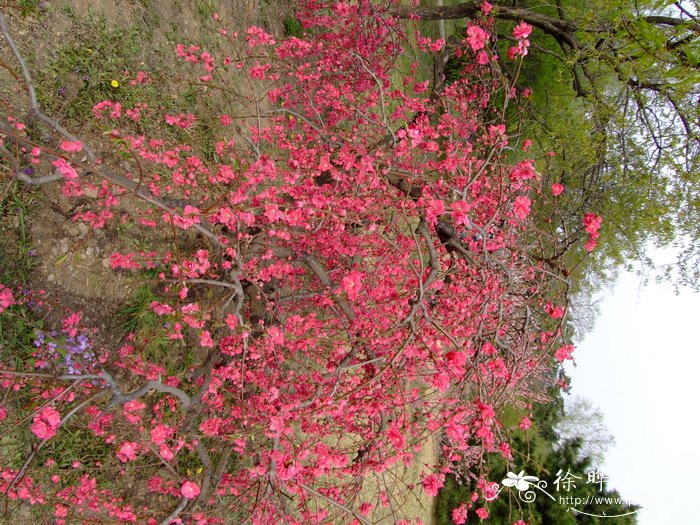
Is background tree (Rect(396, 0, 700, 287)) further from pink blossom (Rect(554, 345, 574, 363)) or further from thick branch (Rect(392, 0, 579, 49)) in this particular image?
pink blossom (Rect(554, 345, 574, 363))

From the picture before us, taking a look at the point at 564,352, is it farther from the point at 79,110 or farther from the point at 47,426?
the point at 79,110

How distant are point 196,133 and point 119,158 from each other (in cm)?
103

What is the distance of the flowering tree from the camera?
304cm

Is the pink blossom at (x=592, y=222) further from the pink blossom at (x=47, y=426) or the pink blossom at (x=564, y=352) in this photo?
the pink blossom at (x=47, y=426)

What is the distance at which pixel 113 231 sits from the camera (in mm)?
4418

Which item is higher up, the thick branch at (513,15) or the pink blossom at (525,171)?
the thick branch at (513,15)

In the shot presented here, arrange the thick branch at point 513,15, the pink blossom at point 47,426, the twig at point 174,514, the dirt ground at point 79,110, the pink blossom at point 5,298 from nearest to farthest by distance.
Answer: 1. the pink blossom at point 47,426
2. the twig at point 174,514
3. the pink blossom at point 5,298
4. the dirt ground at point 79,110
5. the thick branch at point 513,15

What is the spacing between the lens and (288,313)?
233 inches

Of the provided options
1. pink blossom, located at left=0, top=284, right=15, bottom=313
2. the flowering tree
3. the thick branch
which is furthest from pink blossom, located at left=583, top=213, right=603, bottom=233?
pink blossom, located at left=0, top=284, right=15, bottom=313

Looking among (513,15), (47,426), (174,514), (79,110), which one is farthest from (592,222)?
(79,110)

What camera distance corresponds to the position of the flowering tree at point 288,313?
3.04m

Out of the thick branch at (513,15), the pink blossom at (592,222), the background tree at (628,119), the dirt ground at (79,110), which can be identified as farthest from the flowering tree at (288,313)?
the background tree at (628,119)

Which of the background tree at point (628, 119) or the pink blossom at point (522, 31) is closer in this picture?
the pink blossom at point (522, 31)

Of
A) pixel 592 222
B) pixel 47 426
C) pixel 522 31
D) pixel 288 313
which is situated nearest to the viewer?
pixel 47 426
